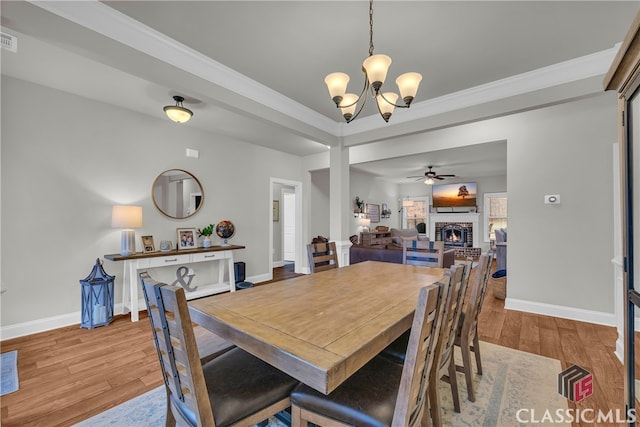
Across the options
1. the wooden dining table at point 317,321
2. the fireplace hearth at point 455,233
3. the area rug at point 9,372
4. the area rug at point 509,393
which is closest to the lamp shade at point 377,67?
the wooden dining table at point 317,321

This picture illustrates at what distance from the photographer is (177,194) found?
4.16 metres

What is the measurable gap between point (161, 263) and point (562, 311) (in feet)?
16.5

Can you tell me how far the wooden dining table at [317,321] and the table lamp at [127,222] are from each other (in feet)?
7.96

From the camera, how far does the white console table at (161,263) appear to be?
332 cm

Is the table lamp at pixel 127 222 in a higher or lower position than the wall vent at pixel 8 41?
lower

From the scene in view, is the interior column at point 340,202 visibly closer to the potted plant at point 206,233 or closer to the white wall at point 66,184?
the potted plant at point 206,233

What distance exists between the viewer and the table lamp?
10.8 ft

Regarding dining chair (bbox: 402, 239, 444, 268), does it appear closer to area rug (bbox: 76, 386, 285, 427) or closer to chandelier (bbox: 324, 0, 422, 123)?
chandelier (bbox: 324, 0, 422, 123)

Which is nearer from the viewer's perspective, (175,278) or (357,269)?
(357,269)

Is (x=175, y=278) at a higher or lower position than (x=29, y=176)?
lower

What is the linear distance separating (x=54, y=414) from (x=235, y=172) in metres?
3.75

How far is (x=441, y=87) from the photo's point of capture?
2.94m

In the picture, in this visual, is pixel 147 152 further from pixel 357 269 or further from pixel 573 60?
pixel 573 60

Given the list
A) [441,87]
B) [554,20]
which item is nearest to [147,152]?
[441,87]
